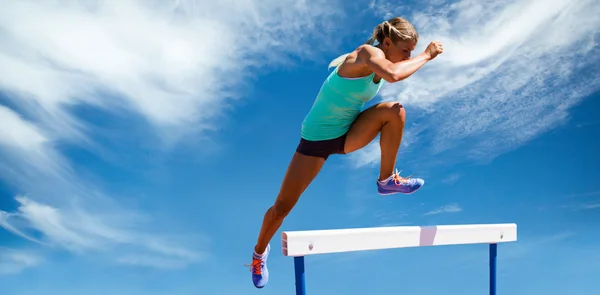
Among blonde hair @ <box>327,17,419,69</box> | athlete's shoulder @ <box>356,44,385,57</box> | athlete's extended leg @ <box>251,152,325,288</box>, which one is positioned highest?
blonde hair @ <box>327,17,419,69</box>

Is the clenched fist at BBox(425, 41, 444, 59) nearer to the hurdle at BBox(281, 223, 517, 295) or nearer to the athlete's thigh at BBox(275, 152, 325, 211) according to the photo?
the athlete's thigh at BBox(275, 152, 325, 211)

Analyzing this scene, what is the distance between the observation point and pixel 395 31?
3432 millimetres

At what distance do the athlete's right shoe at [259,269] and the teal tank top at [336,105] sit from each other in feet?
3.16

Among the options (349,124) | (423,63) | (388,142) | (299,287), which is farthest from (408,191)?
(299,287)

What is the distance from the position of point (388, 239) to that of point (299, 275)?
2.24 feet

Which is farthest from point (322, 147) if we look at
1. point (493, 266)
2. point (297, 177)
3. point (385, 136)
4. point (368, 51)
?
point (493, 266)

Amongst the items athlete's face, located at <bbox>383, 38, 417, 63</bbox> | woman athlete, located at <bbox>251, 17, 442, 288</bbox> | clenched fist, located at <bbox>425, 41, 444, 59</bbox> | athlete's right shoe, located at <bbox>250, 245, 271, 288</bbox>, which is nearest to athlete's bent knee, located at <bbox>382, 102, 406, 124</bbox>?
woman athlete, located at <bbox>251, 17, 442, 288</bbox>

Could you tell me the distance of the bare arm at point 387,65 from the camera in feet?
10.3

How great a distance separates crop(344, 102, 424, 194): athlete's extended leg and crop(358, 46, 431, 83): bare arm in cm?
40

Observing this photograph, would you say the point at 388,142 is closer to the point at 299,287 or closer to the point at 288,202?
the point at 288,202

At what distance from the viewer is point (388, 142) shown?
12.0ft

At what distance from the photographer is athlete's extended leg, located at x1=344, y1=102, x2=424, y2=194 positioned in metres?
3.59

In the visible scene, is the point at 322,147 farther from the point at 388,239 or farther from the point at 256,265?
the point at 256,265

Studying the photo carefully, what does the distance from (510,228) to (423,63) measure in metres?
1.82
